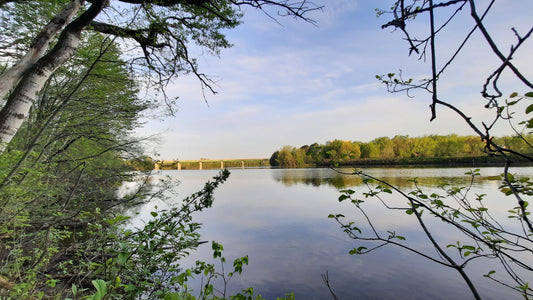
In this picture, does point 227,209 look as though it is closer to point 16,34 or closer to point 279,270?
point 279,270

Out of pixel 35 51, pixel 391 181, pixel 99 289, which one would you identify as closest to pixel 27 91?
pixel 35 51

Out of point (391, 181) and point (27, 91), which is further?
point (391, 181)

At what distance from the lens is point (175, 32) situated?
13.7 feet

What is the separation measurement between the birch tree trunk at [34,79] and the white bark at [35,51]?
0.05m

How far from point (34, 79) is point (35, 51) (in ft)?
1.17

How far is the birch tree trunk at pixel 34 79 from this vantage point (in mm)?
2295

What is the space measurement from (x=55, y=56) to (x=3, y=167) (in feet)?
4.26

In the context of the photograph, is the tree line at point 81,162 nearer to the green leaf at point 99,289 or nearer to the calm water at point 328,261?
the green leaf at point 99,289

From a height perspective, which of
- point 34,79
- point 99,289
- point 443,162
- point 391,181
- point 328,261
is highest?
point 34,79

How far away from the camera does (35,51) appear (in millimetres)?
2615

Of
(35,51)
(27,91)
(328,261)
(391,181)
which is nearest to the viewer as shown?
(27,91)

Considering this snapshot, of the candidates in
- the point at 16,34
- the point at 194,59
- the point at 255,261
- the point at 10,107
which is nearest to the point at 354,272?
the point at 255,261

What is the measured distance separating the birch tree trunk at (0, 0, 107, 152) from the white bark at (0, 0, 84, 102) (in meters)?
0.05

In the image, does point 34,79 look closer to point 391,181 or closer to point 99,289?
point 99,289
